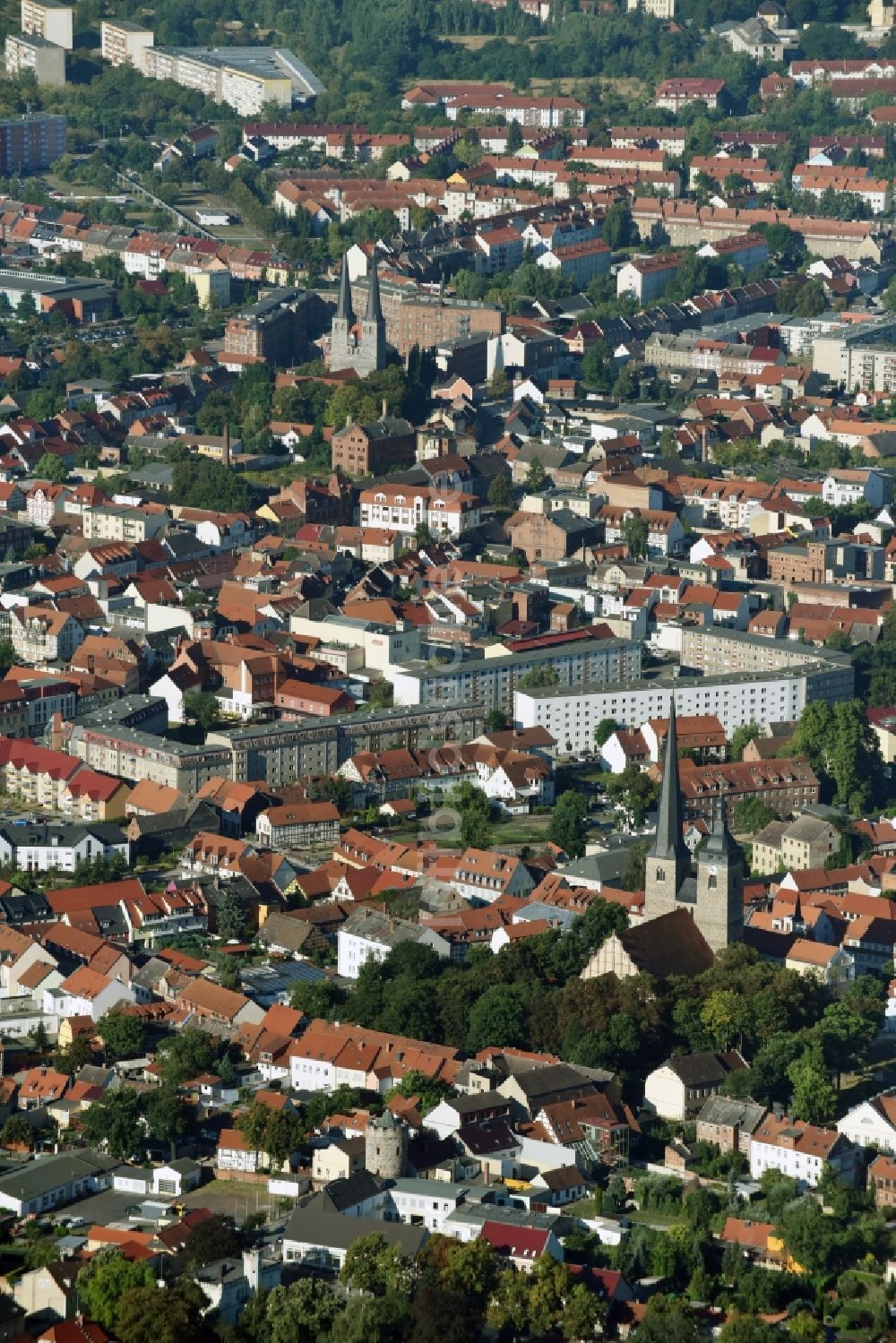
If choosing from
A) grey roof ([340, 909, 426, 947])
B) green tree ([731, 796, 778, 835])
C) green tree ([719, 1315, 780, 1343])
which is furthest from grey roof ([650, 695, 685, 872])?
green tree ([719, 1315, 780, 1343])

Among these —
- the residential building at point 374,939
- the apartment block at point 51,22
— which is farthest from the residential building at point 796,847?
the apartment block at point 51,22

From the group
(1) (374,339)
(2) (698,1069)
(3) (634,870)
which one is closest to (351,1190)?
(2) (698,1069)

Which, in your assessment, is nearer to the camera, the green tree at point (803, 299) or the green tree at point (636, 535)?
the green tree at point (636, 535)

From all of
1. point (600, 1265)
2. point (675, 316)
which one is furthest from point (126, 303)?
point (600, 1265)

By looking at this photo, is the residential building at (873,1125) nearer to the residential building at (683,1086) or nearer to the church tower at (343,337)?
the residential building at (683,1086)

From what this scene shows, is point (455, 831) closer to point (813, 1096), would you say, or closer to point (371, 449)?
point (813, 1096)

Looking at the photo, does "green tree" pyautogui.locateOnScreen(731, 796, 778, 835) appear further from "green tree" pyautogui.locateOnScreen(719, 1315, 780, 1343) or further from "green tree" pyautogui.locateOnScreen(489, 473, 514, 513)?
"green tree" pyautogui.locateOnScreen(719, 1315, 780, 1343)

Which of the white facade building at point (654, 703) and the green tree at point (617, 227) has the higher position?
the green tree at point (617, 227)
